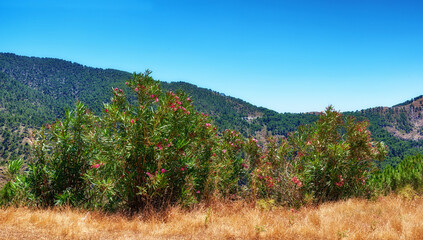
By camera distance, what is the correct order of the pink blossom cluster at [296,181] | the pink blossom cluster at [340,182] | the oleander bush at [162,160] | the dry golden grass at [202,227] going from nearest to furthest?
the dry golden grass at [202,227], the oleander bush at [162,160], the pink blossom cluster at [296,181], the pink blossom cluster at [340,182]

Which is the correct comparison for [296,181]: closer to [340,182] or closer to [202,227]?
[340,182]

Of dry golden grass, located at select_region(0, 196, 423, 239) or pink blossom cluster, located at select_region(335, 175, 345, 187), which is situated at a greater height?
pink blossom cluster, located at select_region(335, 175, 345, 187)

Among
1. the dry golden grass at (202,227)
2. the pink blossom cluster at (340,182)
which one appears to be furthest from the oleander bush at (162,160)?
the dry golden grass at (202,227)

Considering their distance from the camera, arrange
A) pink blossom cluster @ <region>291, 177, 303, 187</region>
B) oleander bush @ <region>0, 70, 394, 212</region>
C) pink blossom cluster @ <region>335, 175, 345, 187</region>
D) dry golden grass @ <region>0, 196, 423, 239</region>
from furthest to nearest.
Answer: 1. pink blossom cluster @ <region>335, 175, 345, 187</region>
2. pink blossom cluster @ <region>291, 177, 303, 187</region>
3. oleander bush @ <region>0, 70, 394, 212</region>
4. dry golden grass @ <region>0, 196, 423, 239</region>

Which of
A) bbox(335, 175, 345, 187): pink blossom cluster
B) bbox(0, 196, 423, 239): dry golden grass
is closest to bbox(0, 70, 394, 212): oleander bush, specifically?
bbox(335, 175, 345, 187): pink blossom cluster

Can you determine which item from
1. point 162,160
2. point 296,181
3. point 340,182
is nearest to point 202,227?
point 162,160

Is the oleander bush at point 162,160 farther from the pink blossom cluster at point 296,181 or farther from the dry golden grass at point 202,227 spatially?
the dry golden grass at point 202,227

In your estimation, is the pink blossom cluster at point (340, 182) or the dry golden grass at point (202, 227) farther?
the pink blossom cluster at point (340, 182)

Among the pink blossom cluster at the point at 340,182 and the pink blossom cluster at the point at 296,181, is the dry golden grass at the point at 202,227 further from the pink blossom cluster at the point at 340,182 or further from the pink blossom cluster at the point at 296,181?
the pink blossom cluster at the point at 340,182

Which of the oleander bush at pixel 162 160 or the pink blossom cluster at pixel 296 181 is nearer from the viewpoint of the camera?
the oleander bush at pixel 162 160

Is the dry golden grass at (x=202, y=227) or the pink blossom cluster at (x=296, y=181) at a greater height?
the pink blossom cluster at (x=296, y=181)

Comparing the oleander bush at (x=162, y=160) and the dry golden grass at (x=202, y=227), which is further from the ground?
the oleander bush at (x=162, y=160)

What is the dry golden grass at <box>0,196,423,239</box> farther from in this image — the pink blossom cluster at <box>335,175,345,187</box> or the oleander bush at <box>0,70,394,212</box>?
the pink blossom cluster at <box>335,175,345,187</box>

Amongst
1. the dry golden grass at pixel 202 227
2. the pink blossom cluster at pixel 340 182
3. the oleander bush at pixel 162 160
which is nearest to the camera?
the dry golden grass at pixel 202 227
